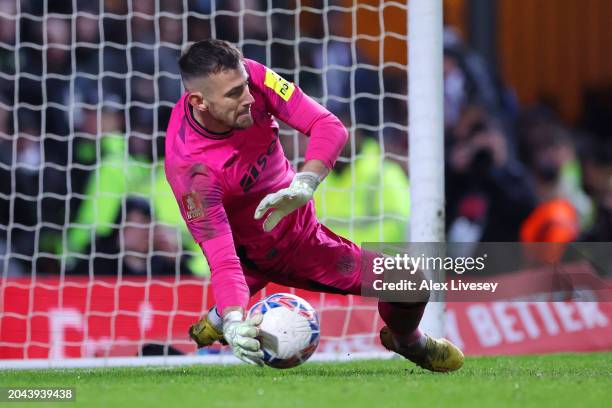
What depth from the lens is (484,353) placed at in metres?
7.45

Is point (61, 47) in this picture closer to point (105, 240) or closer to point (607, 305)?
point (105, 240)

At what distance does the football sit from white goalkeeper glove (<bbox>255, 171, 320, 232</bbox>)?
359 mm

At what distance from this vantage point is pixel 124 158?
8453 millimetres

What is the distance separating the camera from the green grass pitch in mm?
4316

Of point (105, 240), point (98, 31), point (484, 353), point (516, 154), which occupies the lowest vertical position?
point (484, 353)

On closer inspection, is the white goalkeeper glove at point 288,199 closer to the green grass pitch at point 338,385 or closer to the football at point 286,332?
the football at point 286,332

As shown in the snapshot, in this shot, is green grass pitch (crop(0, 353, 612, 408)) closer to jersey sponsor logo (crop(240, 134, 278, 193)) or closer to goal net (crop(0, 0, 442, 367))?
jersey sponsor logo (crop(240, 134, 278, 193))

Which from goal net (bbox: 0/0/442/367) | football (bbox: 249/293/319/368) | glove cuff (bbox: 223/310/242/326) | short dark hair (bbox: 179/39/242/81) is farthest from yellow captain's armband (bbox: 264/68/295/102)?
goal net (bbox: 0/0/442/367)

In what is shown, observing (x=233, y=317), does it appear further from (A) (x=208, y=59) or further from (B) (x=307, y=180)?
(A) (x=208, y=59)

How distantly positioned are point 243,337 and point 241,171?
823 millimetres

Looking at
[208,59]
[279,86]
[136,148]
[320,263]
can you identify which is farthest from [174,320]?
[208,59]

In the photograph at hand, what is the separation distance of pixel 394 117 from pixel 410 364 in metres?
4.15

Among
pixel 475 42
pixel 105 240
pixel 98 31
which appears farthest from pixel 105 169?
pixel 475 42

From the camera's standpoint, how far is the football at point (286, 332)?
16.3 feet
